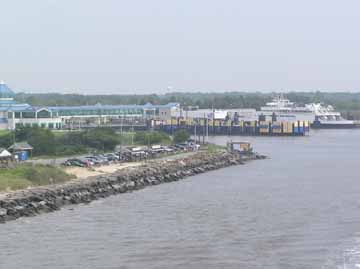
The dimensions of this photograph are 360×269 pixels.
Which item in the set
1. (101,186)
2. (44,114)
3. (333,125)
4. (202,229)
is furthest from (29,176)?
(333,125)

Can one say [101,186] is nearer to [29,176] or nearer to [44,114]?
[29,176]

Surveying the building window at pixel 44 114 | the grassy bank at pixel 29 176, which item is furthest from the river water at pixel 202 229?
the building window at pixel 44 114

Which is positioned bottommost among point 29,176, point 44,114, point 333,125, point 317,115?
point 333,125

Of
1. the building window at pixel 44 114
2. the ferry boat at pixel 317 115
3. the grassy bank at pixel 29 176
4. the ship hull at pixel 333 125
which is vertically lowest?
the ship hull at pixel 333 125

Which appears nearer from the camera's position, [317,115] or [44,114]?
[44,114]

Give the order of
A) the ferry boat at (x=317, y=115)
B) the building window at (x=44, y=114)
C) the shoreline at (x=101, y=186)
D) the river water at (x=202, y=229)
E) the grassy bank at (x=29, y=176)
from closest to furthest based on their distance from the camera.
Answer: the river water at (x=202, y=229) → the shoreline at (x=101, y=186) → the grassy bank at (x=29, y=176) → the building window at (x=44, y=114) → the ferry boat at (x=317, y=115)

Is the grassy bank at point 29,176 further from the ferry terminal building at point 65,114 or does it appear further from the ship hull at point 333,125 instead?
the ship hull at point 333,125

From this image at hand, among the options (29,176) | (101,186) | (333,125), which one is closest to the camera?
(29,176)
